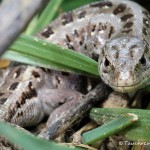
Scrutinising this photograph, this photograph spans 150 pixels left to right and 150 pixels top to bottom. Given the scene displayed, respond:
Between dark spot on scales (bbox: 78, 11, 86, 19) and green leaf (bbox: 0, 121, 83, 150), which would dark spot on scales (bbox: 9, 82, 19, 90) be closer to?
dark spot on scales (bbox: 78, 11, 86, 19)

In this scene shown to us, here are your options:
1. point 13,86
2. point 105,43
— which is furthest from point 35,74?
point 105,43

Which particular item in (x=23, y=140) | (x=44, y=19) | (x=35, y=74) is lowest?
(x=35, y=74)

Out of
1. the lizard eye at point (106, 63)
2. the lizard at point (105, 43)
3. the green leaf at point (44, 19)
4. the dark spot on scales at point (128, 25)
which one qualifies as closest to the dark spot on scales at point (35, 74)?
the lizard at point (105, 43)

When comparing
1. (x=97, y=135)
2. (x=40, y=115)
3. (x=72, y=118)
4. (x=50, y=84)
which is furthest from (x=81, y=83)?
(x=97, y=135)

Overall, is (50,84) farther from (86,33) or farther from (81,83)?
(86,33)

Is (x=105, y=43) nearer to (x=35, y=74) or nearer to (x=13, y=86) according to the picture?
(x=35, y=74)

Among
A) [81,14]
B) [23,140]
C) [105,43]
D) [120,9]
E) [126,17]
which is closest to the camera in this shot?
[23,140]
